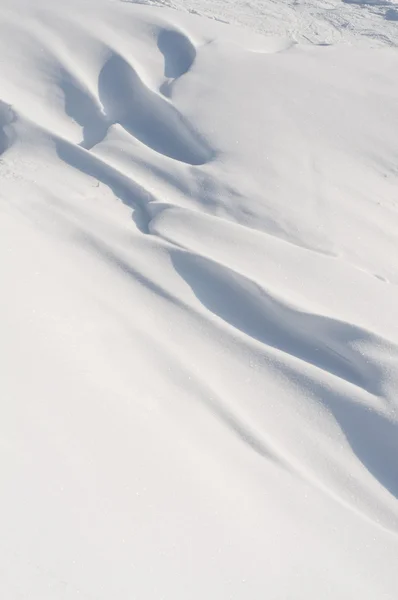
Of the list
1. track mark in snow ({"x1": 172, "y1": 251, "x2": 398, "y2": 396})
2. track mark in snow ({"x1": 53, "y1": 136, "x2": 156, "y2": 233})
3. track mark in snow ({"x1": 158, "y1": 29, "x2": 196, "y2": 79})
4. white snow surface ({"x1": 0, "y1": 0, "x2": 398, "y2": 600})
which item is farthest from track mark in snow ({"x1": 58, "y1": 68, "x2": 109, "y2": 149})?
track mark in snow ({"x1": 172, "y1": 251, "x2": 398, "y2": 396})

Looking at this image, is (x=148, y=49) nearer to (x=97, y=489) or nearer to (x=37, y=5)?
(x=37, y=5)

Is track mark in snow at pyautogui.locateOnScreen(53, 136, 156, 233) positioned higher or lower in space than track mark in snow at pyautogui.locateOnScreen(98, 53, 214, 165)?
lower

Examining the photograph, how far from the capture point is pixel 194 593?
160 centimetres

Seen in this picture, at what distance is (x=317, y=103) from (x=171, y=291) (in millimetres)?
1600

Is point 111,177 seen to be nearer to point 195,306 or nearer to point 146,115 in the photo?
point 146,115

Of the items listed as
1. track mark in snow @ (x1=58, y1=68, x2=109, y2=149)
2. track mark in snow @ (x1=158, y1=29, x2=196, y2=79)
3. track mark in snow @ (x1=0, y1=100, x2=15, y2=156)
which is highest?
track mark in snow @ (x1=158, y1=29, x2=196, y2=79)

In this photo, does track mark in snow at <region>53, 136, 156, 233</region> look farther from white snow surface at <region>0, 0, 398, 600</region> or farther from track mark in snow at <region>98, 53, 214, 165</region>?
track mark in snow at <region>98, 53, 214, 165</region>

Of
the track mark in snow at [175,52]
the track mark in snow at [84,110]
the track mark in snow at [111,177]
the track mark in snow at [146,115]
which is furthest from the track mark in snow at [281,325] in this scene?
the track mark in snow at [175,52]

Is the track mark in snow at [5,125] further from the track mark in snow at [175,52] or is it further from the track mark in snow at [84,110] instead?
the track mark in snow at [175,52]

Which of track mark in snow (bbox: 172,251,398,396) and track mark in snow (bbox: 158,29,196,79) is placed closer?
track mark in snow (bbox: 172,251,398,396)

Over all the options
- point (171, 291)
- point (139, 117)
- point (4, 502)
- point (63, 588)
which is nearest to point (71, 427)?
point (4, 502)

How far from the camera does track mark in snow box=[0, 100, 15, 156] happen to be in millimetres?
3270

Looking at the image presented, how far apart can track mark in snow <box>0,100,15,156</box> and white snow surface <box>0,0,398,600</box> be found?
14mm

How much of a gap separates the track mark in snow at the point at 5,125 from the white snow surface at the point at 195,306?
14mm
